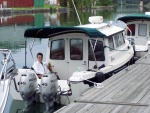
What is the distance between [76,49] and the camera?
13930 mm

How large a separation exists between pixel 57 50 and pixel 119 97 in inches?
163

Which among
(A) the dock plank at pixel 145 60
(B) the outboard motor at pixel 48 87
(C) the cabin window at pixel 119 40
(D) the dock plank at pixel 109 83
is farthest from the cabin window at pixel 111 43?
(B) the outboard motor at pixel 48 87

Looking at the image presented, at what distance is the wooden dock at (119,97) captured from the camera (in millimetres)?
9641

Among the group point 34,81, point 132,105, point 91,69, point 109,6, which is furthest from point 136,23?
point 109,6

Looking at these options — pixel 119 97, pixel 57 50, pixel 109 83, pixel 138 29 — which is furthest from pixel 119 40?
pixel 119 97

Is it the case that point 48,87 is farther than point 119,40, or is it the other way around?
point 119,40

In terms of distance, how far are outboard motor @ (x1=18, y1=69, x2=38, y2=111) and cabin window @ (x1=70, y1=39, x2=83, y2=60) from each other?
182cm

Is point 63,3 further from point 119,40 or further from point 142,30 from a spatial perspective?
point 119,40

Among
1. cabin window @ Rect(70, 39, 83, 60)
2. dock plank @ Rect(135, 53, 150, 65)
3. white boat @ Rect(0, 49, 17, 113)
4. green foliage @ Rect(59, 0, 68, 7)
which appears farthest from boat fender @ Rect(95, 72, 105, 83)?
green foliage @ Rect(59, 0, 68, 7)

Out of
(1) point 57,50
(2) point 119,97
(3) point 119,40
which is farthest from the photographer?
(3) point 119,40

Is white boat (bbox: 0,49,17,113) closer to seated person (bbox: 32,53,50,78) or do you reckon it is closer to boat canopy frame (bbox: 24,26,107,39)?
seated person (bbox: 32,53,50,78)

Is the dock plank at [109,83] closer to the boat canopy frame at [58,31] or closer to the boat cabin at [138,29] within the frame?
the boat canopy frame at [58,31]

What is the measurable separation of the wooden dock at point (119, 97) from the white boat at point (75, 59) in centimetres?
60

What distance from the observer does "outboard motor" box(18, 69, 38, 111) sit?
1220 centimetres
